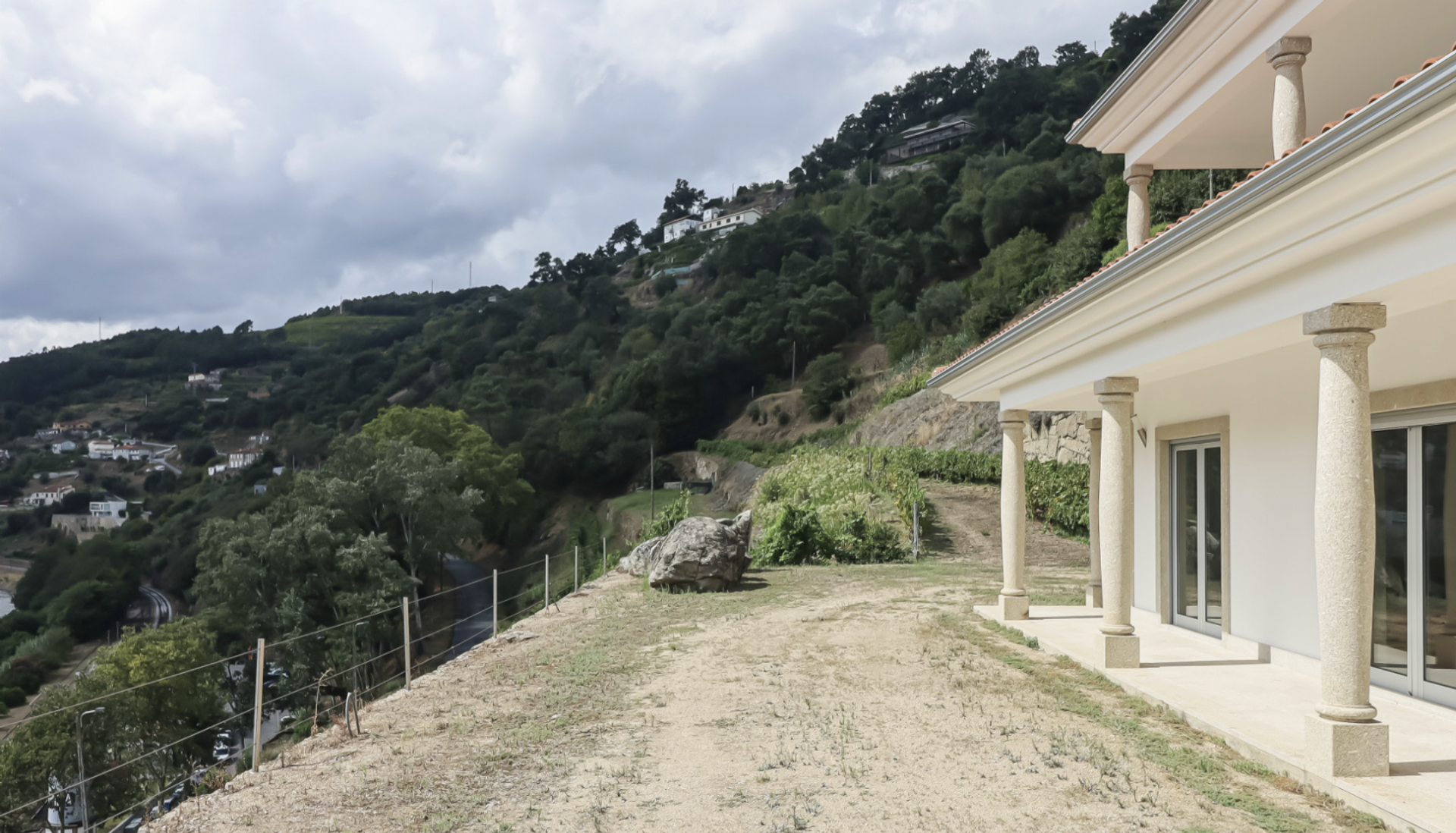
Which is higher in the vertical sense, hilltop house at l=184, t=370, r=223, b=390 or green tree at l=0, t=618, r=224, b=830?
hilltop house at l=184, t=370, r=223, b=390

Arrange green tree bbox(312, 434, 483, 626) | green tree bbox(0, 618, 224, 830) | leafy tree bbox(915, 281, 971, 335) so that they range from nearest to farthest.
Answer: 1. green tree bbox(0, 618, 224, 830)
2. green tree bbox(312, 434, 483, 626)
3. leafy tree bbox(915, 281, 971, 335)

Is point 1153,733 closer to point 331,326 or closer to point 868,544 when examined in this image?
point 868,544

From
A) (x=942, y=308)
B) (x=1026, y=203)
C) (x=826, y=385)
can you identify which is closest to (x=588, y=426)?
(x=826, y=385)

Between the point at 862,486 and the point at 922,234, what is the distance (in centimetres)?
4770

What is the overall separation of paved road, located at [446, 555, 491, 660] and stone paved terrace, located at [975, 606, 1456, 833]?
2942cm

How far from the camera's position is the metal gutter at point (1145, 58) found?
29.1ft

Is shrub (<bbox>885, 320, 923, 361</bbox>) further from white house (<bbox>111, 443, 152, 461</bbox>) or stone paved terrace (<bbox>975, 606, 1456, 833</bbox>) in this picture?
white house (<bbox>111, 443, 152, 461</bbox>)

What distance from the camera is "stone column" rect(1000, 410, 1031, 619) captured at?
10742 millimetres

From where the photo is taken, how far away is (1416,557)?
19.9ft

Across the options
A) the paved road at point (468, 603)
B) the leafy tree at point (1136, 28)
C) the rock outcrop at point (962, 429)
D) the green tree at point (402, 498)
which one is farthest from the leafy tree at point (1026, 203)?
the paved road at point (468, 603)

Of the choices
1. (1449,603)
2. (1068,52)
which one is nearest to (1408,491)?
(1449,603)

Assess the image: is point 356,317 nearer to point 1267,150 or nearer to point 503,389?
point 503,389

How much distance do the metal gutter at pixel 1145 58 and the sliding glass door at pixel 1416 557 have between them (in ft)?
15.6

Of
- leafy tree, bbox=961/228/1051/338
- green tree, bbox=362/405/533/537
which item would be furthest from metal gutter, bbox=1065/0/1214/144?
green tree, bbox=362/405/533/537
